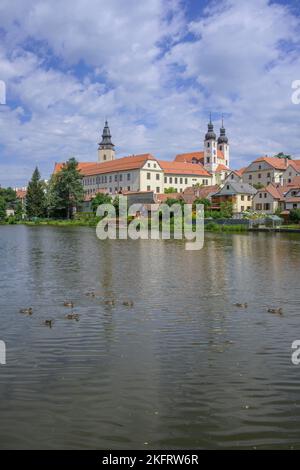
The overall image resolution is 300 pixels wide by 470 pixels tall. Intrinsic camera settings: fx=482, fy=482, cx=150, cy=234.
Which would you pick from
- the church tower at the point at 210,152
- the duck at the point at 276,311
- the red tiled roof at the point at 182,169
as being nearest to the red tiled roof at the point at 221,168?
the church tower at the point at 210,152

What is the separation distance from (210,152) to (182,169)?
23.2 metres

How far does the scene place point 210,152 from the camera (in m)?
163

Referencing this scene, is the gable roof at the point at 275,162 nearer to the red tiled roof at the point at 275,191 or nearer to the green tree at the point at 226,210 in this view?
the red tiled roof at the point at 275,191

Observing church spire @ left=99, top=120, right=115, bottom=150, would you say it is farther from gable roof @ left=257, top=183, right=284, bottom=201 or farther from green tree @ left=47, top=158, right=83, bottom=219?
gable roof @ left=257, top=183, right=284, bottom=201

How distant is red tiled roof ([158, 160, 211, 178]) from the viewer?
14025 cm

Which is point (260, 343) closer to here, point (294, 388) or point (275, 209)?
point (294, 388)

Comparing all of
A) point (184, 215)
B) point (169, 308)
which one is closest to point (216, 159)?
point (184, 215)

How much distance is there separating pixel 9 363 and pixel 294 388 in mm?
6607

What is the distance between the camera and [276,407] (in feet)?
30.3

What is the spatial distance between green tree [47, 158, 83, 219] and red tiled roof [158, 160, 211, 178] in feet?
92.0
